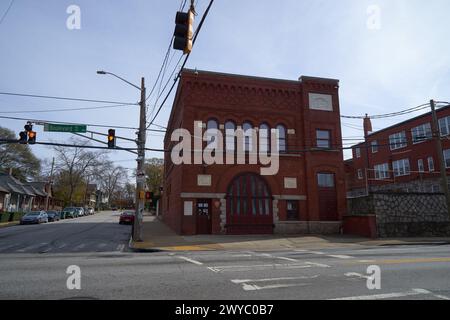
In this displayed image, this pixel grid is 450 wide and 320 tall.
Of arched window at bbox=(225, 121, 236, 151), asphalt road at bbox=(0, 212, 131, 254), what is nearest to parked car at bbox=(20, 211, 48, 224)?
asphalt road at bbox=(0, 212, 131, 254)

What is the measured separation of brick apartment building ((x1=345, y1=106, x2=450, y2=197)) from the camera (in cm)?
3528

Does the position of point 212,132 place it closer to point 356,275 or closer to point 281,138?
point 281,138

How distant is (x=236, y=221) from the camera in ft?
74.3

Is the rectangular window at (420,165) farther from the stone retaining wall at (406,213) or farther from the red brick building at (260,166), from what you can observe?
the red brick building at (260,166)

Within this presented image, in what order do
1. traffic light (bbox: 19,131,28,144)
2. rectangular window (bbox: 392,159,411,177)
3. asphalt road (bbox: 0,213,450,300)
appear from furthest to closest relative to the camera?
rectangular window (bbox: 392,159,411,177)
traffic light (bbox: 19,131,28,144)
asphalt road (bbox: 0,213,450,300)

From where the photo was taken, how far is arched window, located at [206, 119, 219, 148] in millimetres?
23038

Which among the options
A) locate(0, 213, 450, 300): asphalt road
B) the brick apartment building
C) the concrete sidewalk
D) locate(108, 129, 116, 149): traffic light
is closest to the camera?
locate(0, 213, 450, 300): asphalt road

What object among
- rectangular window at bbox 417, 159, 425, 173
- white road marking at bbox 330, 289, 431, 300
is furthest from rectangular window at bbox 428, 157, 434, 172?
white road marking at bbox 330, 289, 431, 300

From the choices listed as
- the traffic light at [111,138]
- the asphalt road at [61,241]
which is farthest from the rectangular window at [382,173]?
the traffic light at [111,138]

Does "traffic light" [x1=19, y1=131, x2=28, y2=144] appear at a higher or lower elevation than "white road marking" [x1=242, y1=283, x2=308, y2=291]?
higher

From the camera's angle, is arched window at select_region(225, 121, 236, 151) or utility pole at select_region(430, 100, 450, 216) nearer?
utility pole at select_region(430, 100, 450, 216)

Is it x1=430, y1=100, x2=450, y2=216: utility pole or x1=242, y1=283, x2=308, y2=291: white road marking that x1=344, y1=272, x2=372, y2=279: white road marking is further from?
x1=430, y1=100, x2=450, y2=216: utility pole

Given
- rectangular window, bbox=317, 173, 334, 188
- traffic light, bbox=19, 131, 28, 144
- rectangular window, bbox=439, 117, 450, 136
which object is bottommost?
rectangular window, bbox=317, 173, 334, 188

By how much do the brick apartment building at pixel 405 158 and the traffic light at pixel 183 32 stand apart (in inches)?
1060
